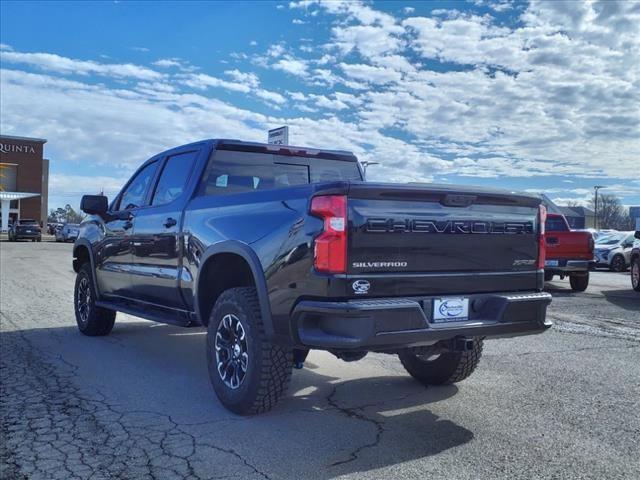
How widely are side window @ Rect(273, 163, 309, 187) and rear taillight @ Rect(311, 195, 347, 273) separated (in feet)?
6.92

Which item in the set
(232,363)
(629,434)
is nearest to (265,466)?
(232,363)

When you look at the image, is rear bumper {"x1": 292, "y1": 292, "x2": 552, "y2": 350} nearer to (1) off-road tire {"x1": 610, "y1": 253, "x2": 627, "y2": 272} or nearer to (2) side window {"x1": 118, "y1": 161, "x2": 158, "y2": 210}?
(2) side window {"x1": 118, "y1": 161, "x2": 158, "y2": 210}

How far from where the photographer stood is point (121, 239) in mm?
6590

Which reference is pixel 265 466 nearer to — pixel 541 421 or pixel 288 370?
pixel 288 370

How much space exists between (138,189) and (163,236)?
1.33 meters

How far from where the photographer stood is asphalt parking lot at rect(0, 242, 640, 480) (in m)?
3.46

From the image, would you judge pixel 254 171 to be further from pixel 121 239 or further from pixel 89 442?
pixel 89 442

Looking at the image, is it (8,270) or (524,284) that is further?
(8,270)

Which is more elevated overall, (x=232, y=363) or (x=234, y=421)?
(x=232, y=363)

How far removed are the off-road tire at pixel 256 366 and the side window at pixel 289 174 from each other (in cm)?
161

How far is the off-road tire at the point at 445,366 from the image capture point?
4980 millimetres

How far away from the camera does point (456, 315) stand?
397 centimetres

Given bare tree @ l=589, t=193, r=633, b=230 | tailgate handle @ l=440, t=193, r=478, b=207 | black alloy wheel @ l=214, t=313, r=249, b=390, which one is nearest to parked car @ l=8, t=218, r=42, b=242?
black alloy wheel @ l=214, t=313, r=249, b=390

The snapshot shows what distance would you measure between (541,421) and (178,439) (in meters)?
2.47
